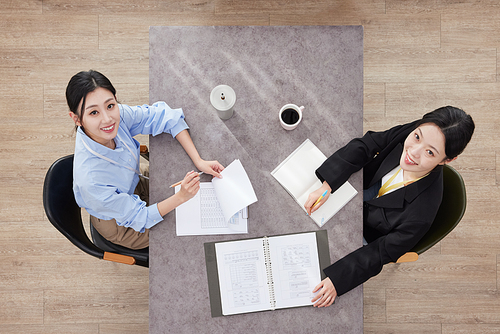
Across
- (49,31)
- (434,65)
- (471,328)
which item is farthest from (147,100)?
(471,328)

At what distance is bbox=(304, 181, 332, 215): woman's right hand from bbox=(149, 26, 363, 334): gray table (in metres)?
0.05

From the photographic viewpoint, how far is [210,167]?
52.3 inches

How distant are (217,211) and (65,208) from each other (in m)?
0.66

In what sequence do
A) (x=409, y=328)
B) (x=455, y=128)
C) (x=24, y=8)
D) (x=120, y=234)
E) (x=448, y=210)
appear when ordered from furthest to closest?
1. (x=24, y=8)
2. (x=409, y=328)
3. (x=120, y=234)
4. (x=448, y=210)
5. (x=455, y=128)

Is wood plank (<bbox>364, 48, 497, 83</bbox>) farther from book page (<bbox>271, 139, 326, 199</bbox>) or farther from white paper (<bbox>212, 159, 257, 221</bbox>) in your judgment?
white paper (<bbox>212, 159, 257, 221</bbox>)

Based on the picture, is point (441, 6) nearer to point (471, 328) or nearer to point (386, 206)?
point (386, 206)

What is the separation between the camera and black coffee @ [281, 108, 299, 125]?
1334 mm

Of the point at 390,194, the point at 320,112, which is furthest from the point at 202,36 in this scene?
the point at 390,194

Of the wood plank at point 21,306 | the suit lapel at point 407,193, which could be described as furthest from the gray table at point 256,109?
the wood plank at point 21,306

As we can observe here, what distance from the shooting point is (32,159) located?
84.0 inches

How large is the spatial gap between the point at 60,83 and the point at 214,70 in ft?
4.42

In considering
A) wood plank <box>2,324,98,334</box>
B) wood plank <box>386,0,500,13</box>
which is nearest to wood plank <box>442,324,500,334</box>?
wood plank <box>386,0,500,13</box>

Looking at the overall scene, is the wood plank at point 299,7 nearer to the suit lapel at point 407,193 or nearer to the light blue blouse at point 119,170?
the light blue blouse at point 119,170

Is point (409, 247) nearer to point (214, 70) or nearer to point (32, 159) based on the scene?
point (214, 70)
